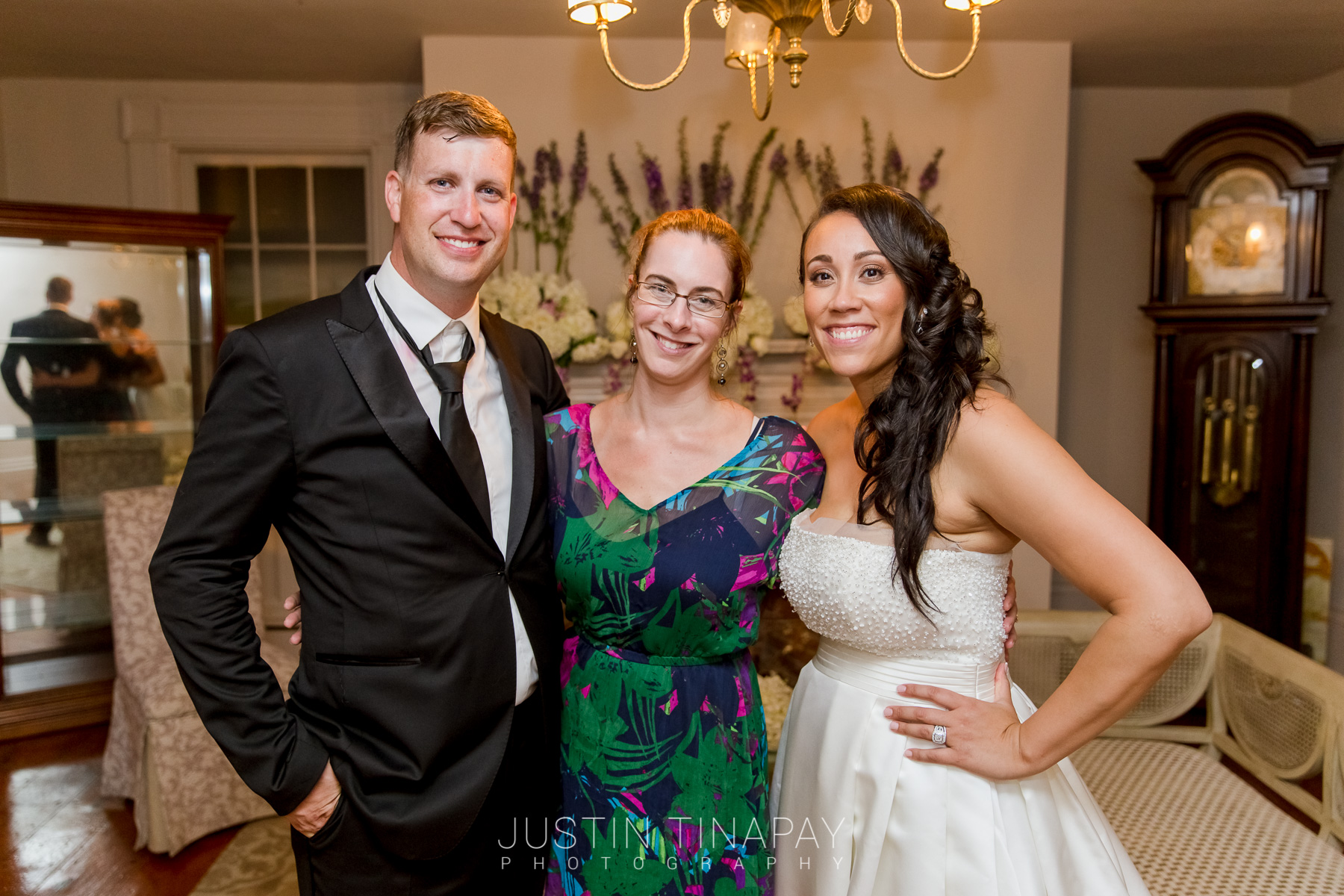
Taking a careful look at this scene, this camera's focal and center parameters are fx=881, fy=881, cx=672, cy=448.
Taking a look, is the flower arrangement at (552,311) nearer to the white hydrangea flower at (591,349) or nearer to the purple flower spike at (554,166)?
the white hydrangea flower at (591,349)

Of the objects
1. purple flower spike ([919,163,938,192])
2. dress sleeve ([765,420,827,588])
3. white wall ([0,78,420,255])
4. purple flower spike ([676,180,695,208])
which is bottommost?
dress sleeve ([765,420,827,588])

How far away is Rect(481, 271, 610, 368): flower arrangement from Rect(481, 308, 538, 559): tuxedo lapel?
1884mm

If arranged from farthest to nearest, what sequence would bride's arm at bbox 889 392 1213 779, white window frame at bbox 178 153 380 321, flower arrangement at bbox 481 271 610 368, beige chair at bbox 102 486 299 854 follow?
white window frame at bbox 178 153 380 321
flower arrangement at bbox 481 271 610 368
beige chair at bbox 102 486 299 854
bride's arm at bbox 889 392 1213 779

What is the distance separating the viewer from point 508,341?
5.77 feet

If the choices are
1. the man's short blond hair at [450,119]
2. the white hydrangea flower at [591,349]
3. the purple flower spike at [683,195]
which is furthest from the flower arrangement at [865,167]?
the man's short blond hair at [450,119]

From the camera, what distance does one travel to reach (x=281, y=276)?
192 inches

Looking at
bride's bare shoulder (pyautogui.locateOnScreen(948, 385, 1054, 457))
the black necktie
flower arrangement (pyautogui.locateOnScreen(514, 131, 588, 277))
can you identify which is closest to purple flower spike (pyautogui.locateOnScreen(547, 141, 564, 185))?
flower arrangement (pyautogui.locateOnScreen(514, 131, 588, 277))

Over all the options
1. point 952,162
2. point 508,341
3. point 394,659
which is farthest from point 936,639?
point 952,162

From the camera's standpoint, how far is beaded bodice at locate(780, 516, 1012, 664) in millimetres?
1386

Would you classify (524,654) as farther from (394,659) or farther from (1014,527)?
(1014,527)

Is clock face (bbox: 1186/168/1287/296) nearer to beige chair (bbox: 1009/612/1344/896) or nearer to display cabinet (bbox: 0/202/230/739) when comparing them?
beige chair (bbox: 1009/612/1344/896)

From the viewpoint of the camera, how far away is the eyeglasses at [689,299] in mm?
1536

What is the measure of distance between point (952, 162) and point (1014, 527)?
3.23 metres

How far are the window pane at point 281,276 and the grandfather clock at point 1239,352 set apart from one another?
4292 millimetres
